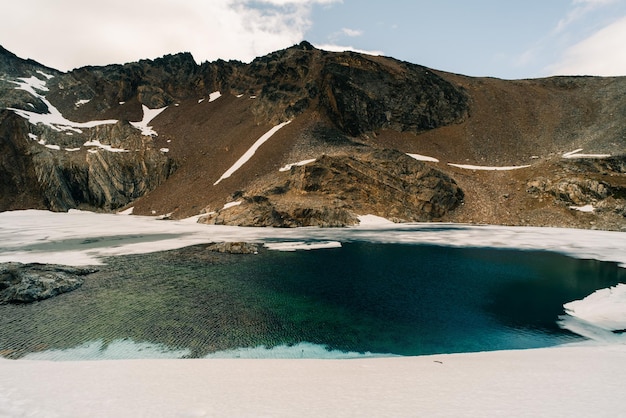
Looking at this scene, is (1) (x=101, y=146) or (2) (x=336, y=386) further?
(1) (x=101, y=146)

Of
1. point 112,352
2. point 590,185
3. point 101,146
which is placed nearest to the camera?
point 112,352

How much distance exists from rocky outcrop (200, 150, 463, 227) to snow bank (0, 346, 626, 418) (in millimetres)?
50337

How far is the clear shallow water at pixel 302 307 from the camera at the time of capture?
1504cm

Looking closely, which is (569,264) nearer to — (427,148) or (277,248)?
(277,248)

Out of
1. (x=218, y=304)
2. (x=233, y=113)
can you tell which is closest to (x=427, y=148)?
(x=233, y=113)

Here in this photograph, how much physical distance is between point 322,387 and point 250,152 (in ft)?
269

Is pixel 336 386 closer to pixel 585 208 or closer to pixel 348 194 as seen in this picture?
pixel 348 194

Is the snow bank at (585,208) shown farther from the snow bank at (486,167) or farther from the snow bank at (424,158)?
the snow bank at (424,158)

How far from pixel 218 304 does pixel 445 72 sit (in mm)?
123453

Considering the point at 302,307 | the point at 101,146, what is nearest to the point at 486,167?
the point at 302,307

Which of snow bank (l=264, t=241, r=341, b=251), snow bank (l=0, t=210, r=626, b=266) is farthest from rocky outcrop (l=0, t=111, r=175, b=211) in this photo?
snow bank (l=264, t=241, r=341, b=251)

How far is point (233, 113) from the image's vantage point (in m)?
108

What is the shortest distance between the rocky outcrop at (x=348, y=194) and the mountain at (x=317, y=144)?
30 cm

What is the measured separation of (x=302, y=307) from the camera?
20250 millimetres
